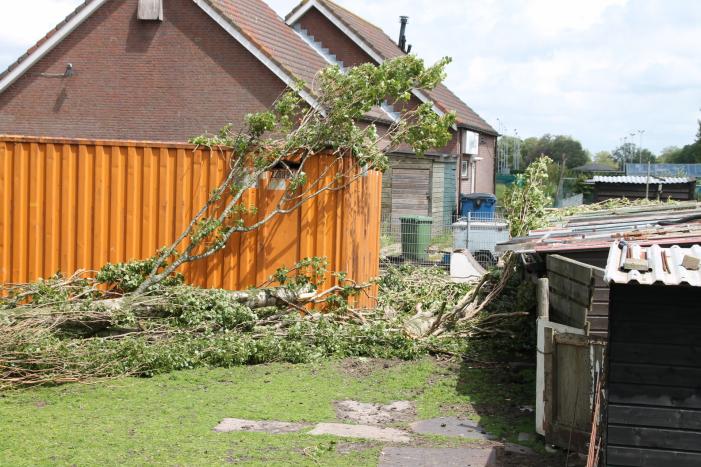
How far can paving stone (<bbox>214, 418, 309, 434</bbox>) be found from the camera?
27.6ft

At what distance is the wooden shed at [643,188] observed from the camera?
32688mm

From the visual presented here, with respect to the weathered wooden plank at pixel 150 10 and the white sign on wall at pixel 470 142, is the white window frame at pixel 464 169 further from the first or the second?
the weathered wooden plank at pixel 150 10

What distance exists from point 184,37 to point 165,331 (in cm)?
1171

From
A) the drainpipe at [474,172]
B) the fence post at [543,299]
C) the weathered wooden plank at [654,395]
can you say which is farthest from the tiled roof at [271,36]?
the weathered wooden plank at [654,395]

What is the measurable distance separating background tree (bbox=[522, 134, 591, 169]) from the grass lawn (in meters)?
71.8

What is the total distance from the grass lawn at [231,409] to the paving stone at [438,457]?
0.16m

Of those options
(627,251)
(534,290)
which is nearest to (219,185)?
(534,290)

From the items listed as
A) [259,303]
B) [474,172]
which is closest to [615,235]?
[259,303]

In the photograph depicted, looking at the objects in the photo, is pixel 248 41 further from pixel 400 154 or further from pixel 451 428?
pixel 451 428

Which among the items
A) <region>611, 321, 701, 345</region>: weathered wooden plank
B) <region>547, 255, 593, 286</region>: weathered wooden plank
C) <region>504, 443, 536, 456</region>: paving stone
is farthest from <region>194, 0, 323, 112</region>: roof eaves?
<region>611, 321, 701, 345</region>: weathered wooden plank

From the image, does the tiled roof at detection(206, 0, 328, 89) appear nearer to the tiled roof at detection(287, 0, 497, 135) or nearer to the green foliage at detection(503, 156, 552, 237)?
the tiled roof at detection(287, 0, 497, 135)

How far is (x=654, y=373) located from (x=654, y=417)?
0.98 ft

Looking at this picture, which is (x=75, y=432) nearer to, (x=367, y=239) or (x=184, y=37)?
(x=367, y=239)

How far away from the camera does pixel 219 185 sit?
13336 mm
